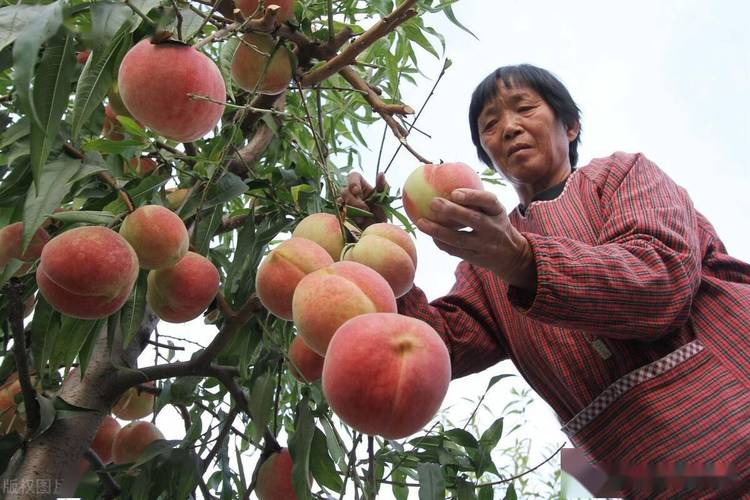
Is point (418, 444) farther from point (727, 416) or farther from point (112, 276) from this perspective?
point (112, 276)

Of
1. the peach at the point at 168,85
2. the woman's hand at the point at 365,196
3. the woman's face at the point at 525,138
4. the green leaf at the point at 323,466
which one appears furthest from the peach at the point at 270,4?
the green leaf at the point at 323,466

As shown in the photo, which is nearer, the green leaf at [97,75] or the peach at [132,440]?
the green leaf at [97,75]

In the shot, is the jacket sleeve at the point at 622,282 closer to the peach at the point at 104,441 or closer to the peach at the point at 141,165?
the peach at the point at 141,165

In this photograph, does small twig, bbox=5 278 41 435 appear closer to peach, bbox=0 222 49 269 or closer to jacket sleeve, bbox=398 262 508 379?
peach, bbox=0 222 49 269

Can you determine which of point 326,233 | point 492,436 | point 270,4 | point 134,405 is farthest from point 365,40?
point 134,405

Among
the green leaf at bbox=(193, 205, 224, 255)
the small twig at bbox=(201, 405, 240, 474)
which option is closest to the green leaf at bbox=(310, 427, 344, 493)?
the small twig at bbox=(201, 405, 240, 474)

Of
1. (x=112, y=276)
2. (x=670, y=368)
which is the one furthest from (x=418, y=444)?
(x=112, y=276)

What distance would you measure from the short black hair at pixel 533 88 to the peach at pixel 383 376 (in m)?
1.05

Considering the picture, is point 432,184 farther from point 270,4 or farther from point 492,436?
point 492,436

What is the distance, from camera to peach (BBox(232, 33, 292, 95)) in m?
1.15

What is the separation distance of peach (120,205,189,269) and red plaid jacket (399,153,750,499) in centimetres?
52

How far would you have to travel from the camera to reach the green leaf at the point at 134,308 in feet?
4.00

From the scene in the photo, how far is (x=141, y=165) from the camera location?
1486 millimetres

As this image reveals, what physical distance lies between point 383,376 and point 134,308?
66 centimetres
